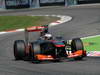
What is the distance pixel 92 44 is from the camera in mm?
15922

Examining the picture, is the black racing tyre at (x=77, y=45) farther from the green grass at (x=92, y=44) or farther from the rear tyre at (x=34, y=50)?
the green grass at (x=92, y=44)

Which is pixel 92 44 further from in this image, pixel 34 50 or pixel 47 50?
pixel 34 50

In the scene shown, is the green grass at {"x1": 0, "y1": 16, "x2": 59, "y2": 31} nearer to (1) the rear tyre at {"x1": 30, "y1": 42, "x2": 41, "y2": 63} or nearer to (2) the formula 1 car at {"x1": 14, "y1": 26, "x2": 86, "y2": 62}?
(2) the formula 1 car at {"x1": 14, "y1": 26, "x2": 86, "y2": 62}

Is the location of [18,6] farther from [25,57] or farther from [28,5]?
[25,57]

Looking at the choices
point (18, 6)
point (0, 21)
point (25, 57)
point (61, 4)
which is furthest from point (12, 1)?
point (25, 57)

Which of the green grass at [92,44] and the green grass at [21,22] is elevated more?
the green grass at [92,44]

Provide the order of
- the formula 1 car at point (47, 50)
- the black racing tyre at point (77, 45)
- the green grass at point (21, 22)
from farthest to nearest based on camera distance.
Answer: the green grass at point (21, 22), the black racing tyre at point (77, 45), the formula 1 car at point (47, 50)

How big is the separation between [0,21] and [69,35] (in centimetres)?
1237

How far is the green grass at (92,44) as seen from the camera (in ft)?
48.4

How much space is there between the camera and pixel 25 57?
1263cm

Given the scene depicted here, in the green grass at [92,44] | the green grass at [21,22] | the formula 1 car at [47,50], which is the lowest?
the green grass at [21,22]

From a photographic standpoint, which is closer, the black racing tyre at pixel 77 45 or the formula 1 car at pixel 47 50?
the formula 1 car at pixel 47 50

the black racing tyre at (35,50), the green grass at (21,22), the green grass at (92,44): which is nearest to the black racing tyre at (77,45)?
the black racing tyre at (35,50)

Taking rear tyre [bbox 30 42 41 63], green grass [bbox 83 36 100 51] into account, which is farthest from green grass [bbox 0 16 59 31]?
rear tyre [bbox 30 42 41 63]
